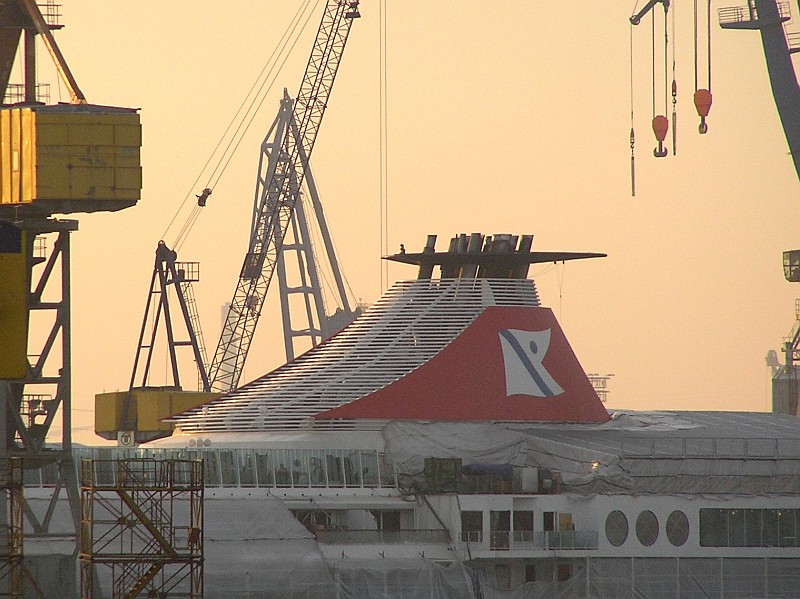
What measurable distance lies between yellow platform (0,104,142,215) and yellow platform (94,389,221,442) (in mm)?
69890

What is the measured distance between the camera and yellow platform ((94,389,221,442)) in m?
169

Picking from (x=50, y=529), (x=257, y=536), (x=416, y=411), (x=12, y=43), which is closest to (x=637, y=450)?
(x=416, y=411)

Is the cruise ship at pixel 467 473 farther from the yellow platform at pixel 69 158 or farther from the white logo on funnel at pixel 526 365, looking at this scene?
Answer: the yellow platform at pixel 69 158

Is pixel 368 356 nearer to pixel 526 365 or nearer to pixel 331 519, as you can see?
pixel 526 365

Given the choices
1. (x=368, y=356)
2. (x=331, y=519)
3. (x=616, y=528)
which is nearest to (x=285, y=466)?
(x=331, y=519)

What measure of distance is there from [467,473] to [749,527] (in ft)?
41.3

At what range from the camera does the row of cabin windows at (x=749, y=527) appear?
110 metres

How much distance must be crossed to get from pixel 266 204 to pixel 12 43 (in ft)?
276

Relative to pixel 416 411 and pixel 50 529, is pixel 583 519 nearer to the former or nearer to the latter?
pixel 416 411

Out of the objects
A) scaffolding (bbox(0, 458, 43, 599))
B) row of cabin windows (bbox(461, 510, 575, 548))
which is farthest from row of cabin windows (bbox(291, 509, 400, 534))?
scaffolding (bbox(0, 458, 43, 599))

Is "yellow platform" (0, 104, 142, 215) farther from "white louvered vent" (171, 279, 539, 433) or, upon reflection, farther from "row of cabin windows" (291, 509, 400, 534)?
"white louvered vent" (171, 279, 539, 433)

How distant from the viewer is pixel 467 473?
11262 cm

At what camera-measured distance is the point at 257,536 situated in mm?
104125

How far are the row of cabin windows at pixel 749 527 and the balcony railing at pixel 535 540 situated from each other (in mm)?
5501
